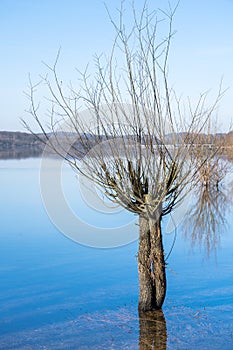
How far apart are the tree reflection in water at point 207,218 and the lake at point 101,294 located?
0.16m

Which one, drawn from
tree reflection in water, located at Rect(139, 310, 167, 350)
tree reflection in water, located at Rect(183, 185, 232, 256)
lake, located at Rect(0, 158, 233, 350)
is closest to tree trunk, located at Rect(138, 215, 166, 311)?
tree reflection in water, located at Rect(139, 310, 167, 350)

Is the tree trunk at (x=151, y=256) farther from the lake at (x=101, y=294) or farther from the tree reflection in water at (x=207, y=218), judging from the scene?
the tree reflection in water at (x=207, y=218)

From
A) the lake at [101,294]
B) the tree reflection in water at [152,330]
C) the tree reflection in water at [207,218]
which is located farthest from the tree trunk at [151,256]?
the tree reflection in water at [207,218]

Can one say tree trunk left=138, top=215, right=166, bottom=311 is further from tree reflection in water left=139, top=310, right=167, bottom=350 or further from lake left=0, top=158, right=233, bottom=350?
lake left=0, top=158, right=233, bottom=350

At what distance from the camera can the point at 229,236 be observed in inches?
337

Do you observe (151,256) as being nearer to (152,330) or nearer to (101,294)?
(152,330)

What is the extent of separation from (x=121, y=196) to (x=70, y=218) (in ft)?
18.6

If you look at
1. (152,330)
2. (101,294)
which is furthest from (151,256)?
(101,294)

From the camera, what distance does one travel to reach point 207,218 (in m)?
10.7

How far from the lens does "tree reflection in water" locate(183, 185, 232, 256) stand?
8.32 m

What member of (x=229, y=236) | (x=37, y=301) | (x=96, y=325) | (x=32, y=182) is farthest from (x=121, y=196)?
(x=32, y=182)

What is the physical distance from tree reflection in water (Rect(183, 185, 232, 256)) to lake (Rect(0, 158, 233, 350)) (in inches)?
6.1

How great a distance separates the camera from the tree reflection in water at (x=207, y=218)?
8.32 metres

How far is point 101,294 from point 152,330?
120 cm
